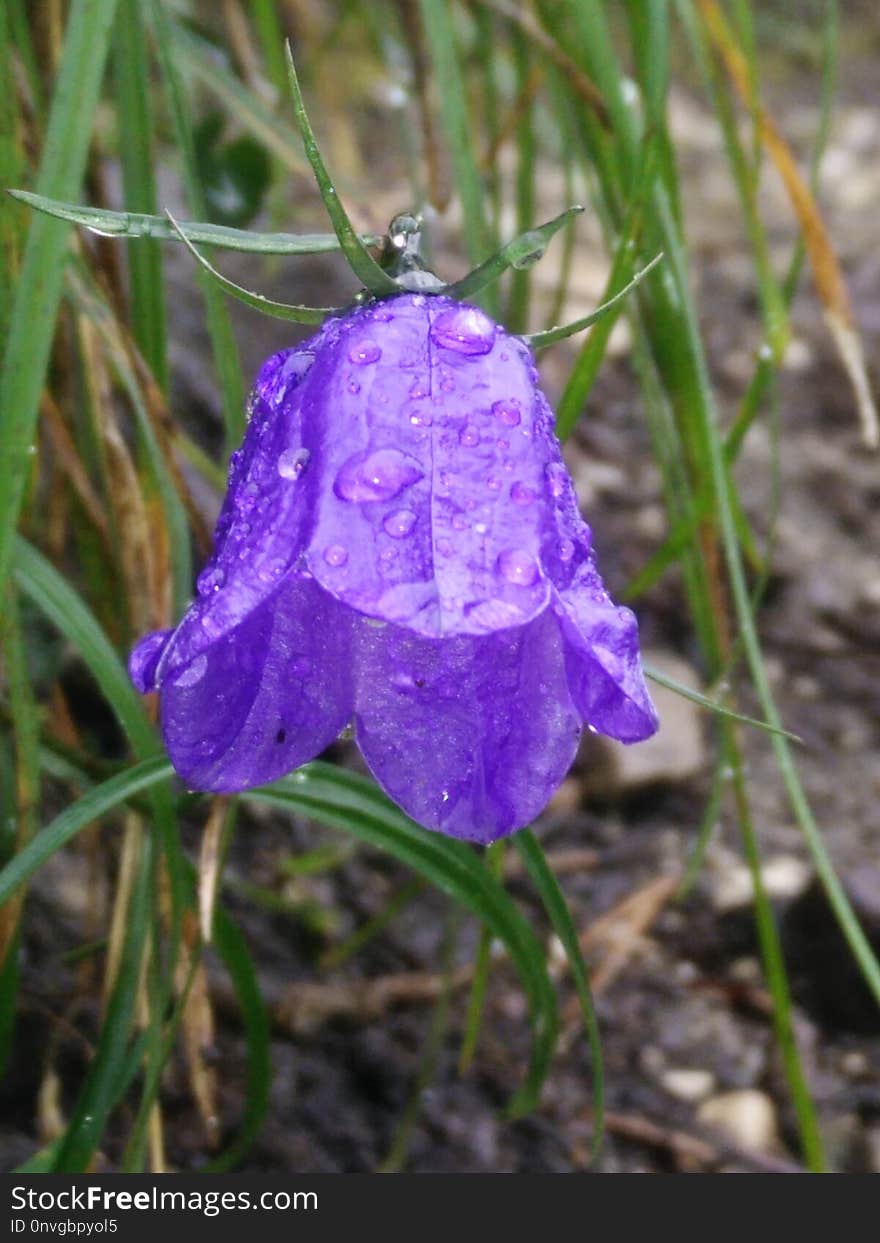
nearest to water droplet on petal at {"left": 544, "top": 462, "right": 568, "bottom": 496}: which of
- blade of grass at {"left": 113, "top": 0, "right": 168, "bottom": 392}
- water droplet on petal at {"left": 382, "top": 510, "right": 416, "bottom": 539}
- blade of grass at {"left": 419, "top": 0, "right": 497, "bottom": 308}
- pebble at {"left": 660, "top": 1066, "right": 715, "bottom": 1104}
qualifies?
water droplet on petal at {"left": 382, "top": 510, "right": 416, "bottom": 539}

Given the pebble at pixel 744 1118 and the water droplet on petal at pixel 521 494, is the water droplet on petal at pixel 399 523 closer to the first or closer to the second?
the water droplet on petal at pixel 521 494

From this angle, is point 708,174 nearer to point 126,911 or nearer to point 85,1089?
point 126,911

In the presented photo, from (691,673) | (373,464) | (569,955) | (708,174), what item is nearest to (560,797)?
(691,673)

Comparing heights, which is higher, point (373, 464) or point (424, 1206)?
point (373, 464)

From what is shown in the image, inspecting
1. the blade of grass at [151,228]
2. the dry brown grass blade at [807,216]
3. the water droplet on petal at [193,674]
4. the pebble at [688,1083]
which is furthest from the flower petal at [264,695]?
the pebble at [688,1083]

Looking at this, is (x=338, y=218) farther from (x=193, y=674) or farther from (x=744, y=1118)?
(x=744, y=1118)

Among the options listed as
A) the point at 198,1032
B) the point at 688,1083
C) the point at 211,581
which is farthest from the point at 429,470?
the point at 688,1083

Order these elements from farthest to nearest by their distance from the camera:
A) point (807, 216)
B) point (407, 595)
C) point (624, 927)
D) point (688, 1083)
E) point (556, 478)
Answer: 1. point (624, 927)
2. point (688, 1083)
3. point (807, 216)
4. point (556, 478)
5. point (407, 595)
